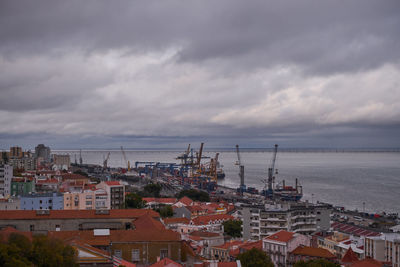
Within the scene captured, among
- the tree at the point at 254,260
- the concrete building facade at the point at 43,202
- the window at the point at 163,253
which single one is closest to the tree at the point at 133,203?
the concrete building facade at the point at 43,202

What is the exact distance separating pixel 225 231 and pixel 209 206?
1048cm

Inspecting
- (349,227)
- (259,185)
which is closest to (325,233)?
(349,227)

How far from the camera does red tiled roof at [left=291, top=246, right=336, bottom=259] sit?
60.1 ft

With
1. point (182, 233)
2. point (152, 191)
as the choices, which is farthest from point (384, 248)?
point (152, 191)

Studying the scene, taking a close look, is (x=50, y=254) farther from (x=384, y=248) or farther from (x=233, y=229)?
(x=233, y=229)

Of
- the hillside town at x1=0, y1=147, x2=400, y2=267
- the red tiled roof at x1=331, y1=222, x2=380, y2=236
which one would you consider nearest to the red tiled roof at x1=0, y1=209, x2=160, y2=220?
the hillside town at x1=0, y1=147, x2=400, y2=267

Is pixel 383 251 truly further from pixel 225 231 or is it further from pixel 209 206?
pixel 209 206

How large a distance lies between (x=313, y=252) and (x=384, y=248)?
3.12 m

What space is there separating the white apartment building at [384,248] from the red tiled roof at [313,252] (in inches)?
92.3

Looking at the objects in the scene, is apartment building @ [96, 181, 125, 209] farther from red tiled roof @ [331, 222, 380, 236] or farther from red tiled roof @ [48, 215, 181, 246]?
red tiled roof @ [48, 215, 181, 246]

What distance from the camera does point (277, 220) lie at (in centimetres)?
2517

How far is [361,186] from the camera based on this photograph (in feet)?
215

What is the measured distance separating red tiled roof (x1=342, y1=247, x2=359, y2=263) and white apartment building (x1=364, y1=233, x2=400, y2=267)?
83cm

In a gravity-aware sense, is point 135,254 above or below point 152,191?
above
